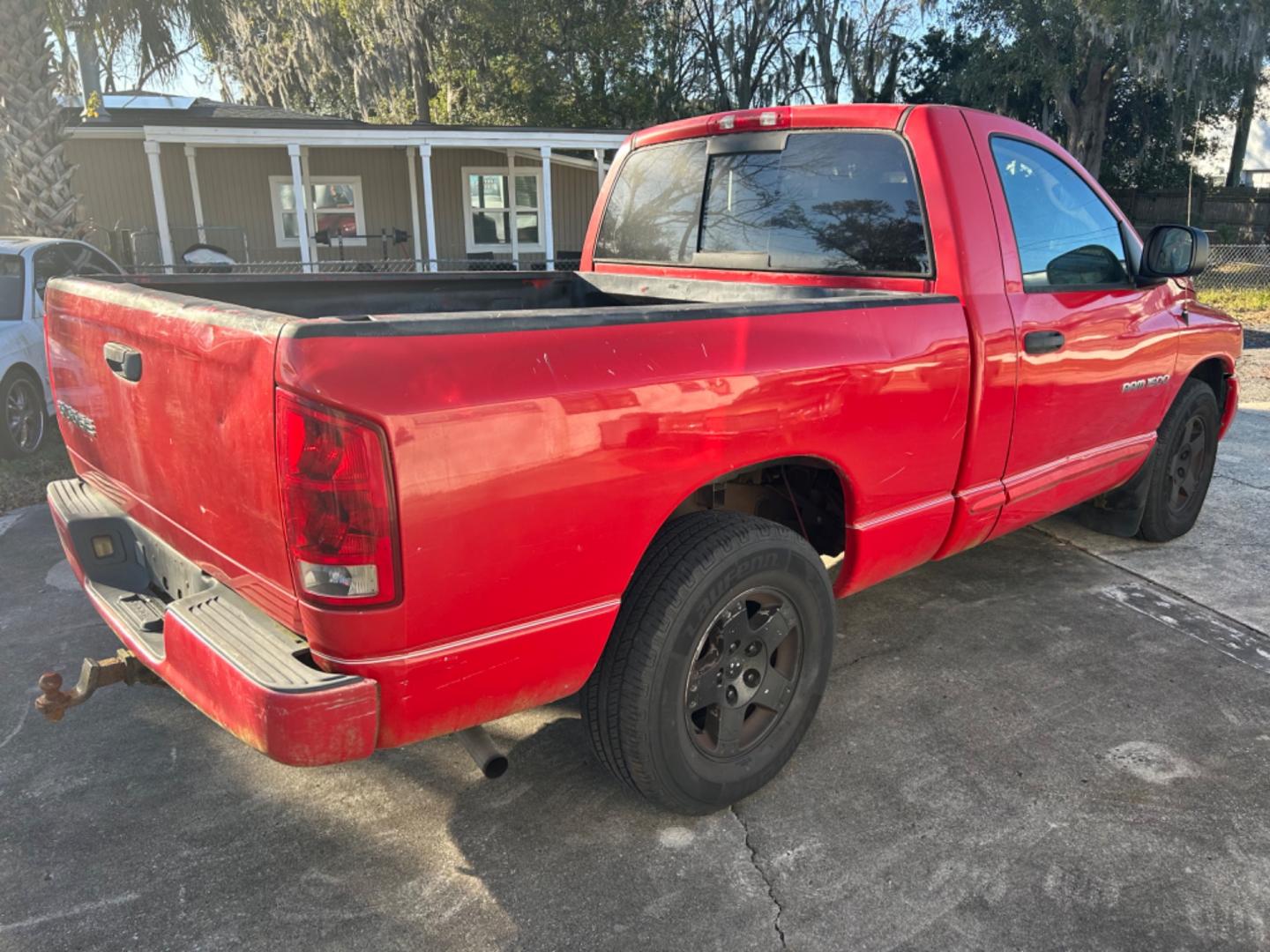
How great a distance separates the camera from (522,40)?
24.1 m

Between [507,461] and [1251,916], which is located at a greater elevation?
[507,461]

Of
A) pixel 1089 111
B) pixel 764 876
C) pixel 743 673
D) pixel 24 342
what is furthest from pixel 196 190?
pixel 1089 111

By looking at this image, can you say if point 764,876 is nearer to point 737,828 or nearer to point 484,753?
point 737,828

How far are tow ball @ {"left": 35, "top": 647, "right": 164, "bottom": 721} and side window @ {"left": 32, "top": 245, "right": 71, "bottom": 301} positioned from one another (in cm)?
601

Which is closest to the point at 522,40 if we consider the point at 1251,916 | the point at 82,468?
the point at 82,468

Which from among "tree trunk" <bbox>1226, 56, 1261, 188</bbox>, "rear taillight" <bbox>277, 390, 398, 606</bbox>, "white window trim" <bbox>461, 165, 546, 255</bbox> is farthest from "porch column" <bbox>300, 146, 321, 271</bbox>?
"tree trunk" <bbox>1226, 56, 1261, 188</bbox>

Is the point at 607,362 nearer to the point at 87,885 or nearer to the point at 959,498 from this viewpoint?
the point at 959,498

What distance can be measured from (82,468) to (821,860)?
2.68 meters

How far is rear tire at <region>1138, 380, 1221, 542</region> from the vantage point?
4.63m

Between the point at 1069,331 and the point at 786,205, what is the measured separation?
1.16m

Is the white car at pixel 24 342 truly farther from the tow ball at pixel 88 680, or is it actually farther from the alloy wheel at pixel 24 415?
the tow ball at pixel 88 680

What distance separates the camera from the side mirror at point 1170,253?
12.7 ft

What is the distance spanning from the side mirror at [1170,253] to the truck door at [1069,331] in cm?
9

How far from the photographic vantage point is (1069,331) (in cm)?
348
